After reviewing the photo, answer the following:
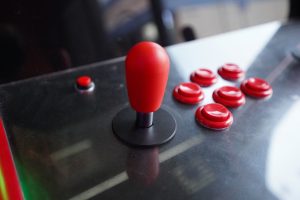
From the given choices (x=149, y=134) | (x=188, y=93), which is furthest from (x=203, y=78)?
(x=149, y=134)

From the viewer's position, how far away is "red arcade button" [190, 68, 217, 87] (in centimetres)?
50

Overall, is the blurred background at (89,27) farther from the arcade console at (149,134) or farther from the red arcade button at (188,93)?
the red arcade button at (188,93)

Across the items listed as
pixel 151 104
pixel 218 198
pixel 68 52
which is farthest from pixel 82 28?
pixel 218 198

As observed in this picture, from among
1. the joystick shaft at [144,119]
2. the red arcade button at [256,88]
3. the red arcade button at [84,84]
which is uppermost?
the red arcade button at [84,84]

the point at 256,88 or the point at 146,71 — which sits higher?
the point at 146,71

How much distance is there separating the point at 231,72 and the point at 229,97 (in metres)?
0.08

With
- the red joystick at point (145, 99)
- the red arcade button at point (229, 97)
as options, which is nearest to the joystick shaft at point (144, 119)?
the red joystick at point (145, 99)

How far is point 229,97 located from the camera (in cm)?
46

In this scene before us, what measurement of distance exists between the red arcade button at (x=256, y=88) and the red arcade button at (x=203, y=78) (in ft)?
0.16

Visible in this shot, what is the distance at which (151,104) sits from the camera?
372mm

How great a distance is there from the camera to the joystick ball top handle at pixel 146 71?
341mm

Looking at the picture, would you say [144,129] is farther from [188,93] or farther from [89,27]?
[89,27]

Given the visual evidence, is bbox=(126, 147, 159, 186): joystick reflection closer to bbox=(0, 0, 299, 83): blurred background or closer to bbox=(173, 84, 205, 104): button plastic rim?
bbox=(173, 84, 205, 104): button plastic rim

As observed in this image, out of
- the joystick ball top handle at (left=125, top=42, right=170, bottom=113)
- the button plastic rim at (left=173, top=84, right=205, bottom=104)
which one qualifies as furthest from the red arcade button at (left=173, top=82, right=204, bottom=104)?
the joystick ball top handle at (left=125, top=42, right=170, bottom=113)
